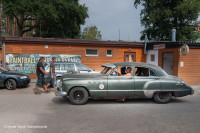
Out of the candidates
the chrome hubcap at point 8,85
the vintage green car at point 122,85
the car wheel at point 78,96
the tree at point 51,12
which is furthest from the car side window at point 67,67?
the tree at point 51,12

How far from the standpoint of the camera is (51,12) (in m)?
21.2

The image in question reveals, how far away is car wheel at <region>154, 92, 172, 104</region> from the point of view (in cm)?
658

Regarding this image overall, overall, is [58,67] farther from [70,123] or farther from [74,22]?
[74,22]

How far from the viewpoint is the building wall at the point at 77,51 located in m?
12.3

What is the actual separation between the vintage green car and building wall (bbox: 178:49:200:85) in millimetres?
4833

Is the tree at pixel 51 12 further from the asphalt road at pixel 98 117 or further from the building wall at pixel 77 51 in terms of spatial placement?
the asphalt road at pixel 98 117

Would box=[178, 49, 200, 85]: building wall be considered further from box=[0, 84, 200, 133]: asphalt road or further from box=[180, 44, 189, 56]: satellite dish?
box=[0, 84, 200, 133]: asphalt road

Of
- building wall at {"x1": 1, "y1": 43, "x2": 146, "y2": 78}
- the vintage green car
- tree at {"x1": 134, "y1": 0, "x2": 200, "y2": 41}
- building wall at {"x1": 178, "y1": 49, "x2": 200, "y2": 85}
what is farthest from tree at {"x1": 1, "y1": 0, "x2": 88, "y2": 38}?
building wall at {"x1": 178, "y1": 49, "x2": 200, "y2": 85}

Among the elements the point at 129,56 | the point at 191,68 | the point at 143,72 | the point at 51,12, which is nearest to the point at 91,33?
the point at 51,12

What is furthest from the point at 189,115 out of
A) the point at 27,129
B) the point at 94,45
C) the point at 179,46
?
the point at 94,45

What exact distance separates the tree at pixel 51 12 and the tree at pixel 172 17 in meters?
10.3

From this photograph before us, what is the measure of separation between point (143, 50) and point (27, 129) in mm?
12073

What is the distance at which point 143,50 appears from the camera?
14.3m

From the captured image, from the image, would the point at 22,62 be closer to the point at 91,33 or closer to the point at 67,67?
the point at 67,67
